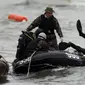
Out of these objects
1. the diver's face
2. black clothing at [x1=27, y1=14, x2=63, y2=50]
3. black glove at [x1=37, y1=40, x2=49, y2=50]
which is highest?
the diver's face

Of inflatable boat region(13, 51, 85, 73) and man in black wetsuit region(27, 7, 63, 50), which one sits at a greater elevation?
man in black wetsuit region(27, 7, 63, 50)

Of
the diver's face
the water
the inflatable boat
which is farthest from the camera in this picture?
the diver's face

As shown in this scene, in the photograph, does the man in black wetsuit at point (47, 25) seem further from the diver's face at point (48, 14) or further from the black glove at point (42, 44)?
the black glove at point (42, 44)

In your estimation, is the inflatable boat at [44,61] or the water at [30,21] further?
the inflatable boat at [44,61]

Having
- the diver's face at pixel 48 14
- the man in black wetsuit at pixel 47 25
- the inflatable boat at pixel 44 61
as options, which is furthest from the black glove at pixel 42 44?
the diver's face at pixel 48 14

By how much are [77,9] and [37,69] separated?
2029 cm

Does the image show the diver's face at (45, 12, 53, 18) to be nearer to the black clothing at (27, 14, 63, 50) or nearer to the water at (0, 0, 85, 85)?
the black clothing at (27, 14, 63, 50)

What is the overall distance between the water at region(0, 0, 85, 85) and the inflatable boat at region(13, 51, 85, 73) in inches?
7.0

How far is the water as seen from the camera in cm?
1277

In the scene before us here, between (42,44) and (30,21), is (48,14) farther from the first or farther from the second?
(30,21)

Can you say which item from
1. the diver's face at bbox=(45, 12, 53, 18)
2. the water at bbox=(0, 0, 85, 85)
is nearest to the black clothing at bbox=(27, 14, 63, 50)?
the diver's face at bbox=(45, 12, 53, 18)

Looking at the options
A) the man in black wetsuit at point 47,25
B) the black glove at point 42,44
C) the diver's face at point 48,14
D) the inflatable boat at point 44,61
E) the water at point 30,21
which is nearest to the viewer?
the water at point 30,21

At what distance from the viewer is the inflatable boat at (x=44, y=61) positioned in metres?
13.3

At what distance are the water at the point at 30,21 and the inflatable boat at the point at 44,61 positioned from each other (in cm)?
18
